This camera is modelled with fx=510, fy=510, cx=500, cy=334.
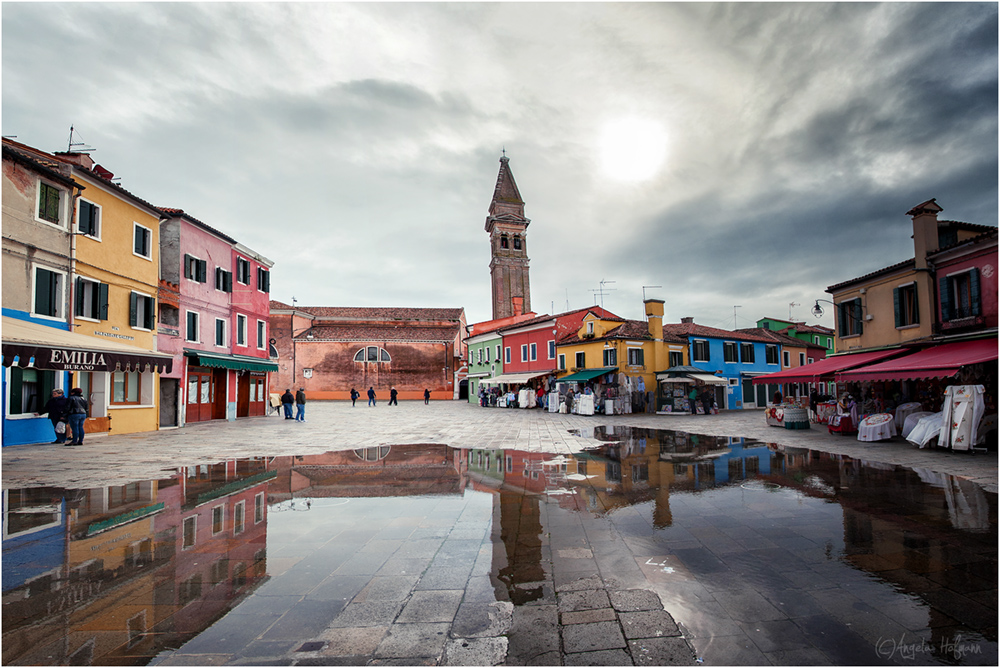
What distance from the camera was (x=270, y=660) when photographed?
291 cm

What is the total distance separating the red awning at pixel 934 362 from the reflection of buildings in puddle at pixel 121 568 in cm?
1388

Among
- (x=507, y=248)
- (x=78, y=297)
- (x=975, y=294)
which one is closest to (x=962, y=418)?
(x=975, y=294)

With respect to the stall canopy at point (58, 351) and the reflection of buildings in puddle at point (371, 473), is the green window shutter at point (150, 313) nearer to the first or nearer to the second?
the stall canopy at point (58, 351)

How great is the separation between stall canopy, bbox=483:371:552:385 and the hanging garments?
2191 cm

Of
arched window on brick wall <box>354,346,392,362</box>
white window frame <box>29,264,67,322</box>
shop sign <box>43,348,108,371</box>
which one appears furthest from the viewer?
arched window on brick wall <box>354,346,392,362</box>

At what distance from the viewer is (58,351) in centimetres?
1141

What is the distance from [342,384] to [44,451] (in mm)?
33846

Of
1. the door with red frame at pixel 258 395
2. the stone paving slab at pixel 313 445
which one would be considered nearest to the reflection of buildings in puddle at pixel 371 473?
the stone paving slab at pixel 313 445

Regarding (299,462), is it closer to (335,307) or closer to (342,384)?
(342,384)

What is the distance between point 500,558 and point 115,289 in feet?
57.3

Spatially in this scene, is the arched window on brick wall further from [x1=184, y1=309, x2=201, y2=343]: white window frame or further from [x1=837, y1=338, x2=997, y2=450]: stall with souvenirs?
[x1=837, y1=338, x2=997, y2=450]: stall with souvenirs

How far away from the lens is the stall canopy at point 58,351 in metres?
10.7

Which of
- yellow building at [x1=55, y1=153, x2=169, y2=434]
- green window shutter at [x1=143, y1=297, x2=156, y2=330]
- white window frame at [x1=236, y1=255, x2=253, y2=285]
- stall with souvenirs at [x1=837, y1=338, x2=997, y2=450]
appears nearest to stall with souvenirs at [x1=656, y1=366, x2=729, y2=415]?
stall with souvenirs at [x1=837, y1=338, x2=997, y2=450]

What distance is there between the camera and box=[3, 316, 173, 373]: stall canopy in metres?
10.7
